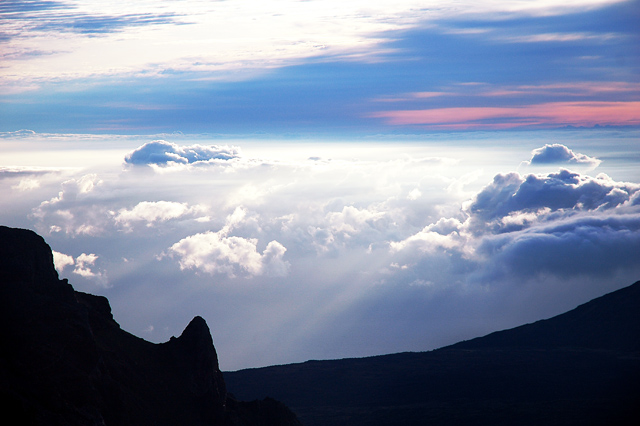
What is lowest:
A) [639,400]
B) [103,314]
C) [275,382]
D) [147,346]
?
[639,400]

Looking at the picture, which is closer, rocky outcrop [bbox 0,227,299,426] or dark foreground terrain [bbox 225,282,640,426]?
rocky outcrop [bbox 0,227,299,426]

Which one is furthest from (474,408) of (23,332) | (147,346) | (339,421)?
(23,332)

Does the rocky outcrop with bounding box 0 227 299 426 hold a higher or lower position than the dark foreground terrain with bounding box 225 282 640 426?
higher

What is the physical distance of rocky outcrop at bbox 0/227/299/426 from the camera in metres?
49.5

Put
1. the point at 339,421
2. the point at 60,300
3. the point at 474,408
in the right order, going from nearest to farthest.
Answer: the point at 60,300
the point at 339,421
the point at 474,408

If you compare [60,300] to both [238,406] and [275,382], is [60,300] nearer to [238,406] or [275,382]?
[238,406]

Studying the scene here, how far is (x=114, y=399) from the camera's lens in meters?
59.9

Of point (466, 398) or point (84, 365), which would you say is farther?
point (466, 398)

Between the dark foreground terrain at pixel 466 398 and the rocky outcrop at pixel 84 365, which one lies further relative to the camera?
the dark foreground terrain at pixel 466 398

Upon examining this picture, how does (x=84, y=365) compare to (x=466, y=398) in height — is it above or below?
above

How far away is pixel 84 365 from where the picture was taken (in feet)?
184

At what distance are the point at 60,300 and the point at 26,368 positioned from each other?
1064 centimetres

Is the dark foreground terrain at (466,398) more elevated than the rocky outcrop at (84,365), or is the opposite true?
the rocky outcrop at (84,365)

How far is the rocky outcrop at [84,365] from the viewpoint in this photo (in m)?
49.5
